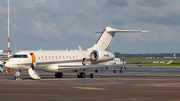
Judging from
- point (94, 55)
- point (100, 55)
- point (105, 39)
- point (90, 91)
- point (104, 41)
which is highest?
point (105, 39)

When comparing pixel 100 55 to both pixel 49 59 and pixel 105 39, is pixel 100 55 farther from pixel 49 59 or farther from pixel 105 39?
pixel 49 59

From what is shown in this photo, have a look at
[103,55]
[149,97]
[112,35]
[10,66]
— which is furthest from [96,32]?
[149,97]

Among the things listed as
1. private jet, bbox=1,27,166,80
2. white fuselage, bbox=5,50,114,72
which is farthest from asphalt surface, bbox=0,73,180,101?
private jet, bbox=1,27,166,80

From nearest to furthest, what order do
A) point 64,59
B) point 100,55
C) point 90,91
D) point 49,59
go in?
point 90,91 → point 49,59 → point 64,59 → point 100,55

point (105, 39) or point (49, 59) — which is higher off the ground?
point (105, 39)

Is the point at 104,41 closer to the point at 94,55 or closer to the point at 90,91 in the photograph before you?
the point at 94,55

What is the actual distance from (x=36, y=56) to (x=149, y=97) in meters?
21.4

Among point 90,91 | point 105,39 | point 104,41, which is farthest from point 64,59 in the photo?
point 90,91

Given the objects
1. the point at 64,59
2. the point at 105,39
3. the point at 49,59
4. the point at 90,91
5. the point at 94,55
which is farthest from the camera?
the point at 105,39

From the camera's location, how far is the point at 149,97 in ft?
59.2

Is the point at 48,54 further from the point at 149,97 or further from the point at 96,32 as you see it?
the point at 149,97

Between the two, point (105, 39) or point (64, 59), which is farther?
point (105, 39)

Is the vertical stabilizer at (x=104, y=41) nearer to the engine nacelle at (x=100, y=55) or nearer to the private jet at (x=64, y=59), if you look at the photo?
the private jet at (x=64, y=59)

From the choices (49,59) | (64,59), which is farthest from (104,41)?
(49,59)
